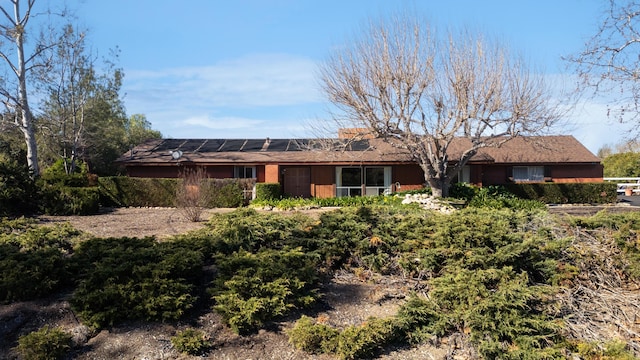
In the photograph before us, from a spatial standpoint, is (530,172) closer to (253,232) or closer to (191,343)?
(253,232)

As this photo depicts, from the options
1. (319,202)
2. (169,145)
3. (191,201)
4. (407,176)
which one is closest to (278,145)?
(169,145)

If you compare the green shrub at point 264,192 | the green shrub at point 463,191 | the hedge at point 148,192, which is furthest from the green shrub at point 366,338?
the green shrub at point 463,191

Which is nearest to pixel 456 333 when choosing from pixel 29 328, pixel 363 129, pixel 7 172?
pixel 29 328

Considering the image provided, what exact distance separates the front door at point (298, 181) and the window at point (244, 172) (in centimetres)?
172

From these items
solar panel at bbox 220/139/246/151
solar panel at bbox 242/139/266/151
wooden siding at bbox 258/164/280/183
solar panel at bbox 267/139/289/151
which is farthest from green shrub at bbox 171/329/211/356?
solar panel at bbox 220/139/246/151

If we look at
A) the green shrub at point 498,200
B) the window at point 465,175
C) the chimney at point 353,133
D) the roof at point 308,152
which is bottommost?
the green shrub at point 498,200

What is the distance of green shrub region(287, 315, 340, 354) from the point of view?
4758mm

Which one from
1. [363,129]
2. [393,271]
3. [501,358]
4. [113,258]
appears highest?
[363,129]

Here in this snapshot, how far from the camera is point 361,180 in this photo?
2338 centimetres

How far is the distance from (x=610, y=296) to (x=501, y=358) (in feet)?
7.66

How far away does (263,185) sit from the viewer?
19.9 metres

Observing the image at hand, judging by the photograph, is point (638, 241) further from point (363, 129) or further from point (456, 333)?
point (363, 129)

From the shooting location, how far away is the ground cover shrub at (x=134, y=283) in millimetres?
5090

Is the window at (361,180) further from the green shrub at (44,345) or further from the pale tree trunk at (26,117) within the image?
the green shrub at (44,345)
